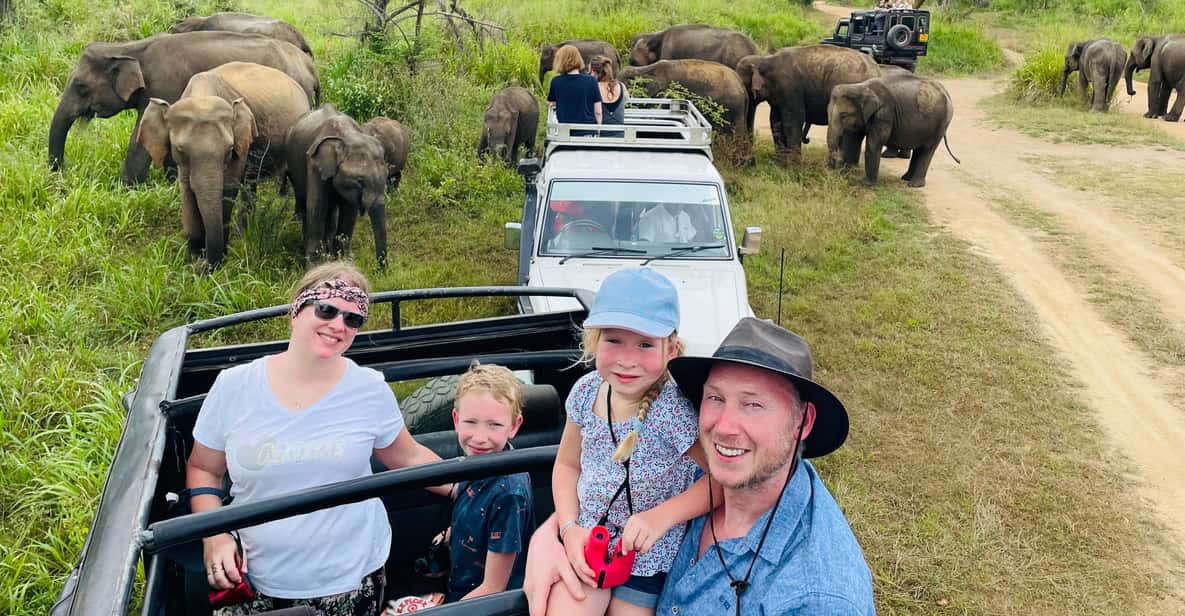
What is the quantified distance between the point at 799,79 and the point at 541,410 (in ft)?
36.0

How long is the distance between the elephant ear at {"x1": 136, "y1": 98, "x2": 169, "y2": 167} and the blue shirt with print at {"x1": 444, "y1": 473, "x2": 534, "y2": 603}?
5.71 metres

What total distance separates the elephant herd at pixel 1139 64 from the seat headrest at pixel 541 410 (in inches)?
687

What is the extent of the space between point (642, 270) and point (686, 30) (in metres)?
14.7

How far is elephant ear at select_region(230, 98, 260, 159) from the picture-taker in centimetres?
756

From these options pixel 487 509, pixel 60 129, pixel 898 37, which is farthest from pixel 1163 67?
pixel 487 509

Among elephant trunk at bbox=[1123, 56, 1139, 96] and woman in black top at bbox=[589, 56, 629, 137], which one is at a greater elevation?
woman in black top at bbox=[589, 56, 629, 137]

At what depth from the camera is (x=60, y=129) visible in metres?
9.02

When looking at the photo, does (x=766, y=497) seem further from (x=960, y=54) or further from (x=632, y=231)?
(x=960, y=54)

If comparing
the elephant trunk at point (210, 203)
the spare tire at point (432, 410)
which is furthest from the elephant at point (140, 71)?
the spare tire at point (432, 410)

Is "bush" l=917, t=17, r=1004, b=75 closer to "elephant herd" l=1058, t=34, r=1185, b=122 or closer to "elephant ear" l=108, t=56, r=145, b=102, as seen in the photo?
"elephant herd" l=1058, t=34, r=1185, b=122

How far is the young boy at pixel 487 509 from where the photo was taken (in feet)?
8.35

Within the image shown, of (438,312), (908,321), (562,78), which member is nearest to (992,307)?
(908,321)

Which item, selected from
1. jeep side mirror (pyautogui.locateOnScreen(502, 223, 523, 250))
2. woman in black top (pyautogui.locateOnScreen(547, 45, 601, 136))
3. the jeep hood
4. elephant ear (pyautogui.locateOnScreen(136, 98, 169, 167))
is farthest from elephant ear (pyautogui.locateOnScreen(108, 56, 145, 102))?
the jeep hood

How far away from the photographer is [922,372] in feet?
21.8
